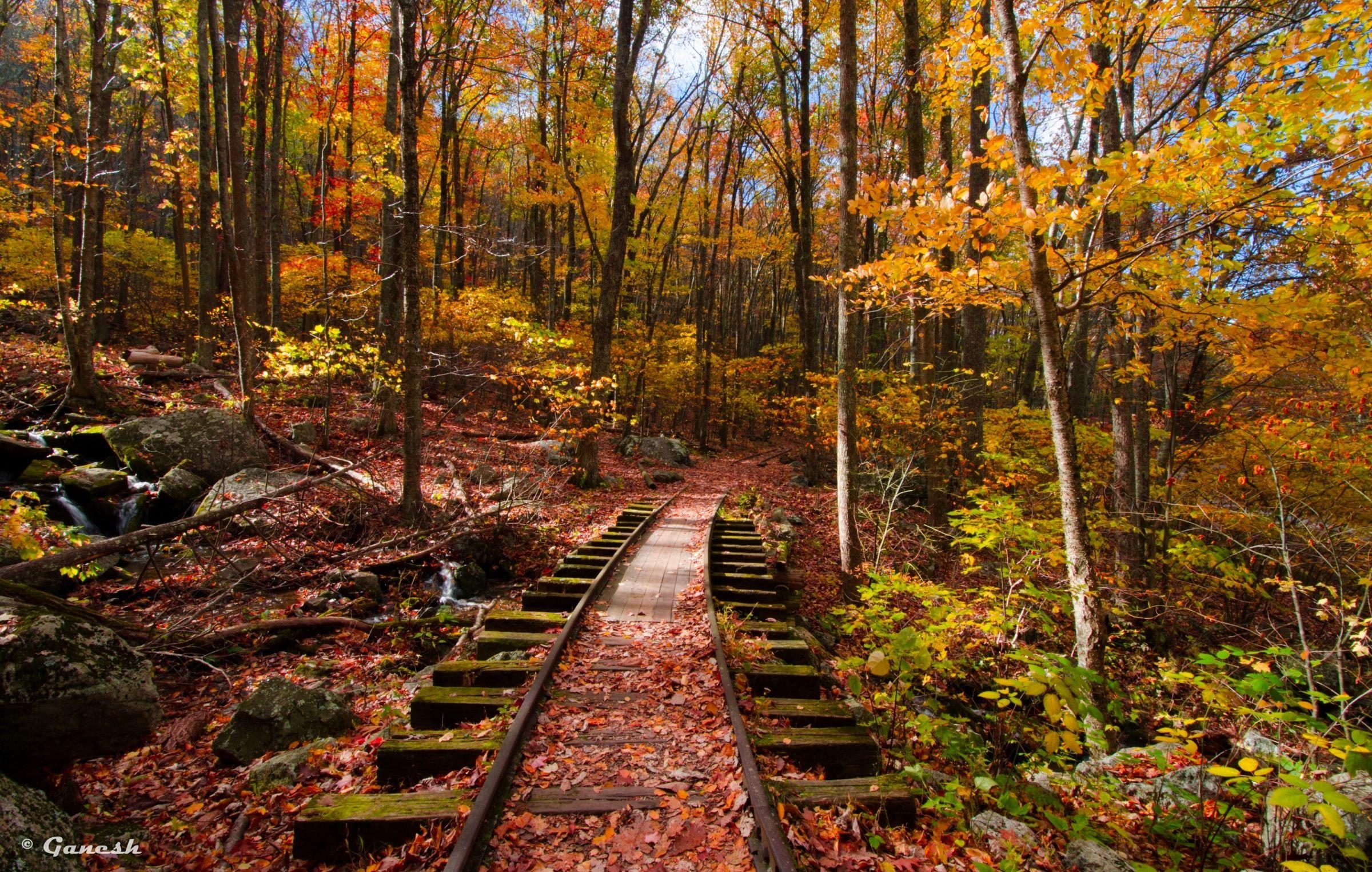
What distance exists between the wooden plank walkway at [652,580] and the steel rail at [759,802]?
72.1 inches

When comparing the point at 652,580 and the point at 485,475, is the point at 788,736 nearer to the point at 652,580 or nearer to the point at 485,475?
the point at 652,580

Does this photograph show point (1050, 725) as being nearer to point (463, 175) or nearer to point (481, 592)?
point (481, 592)

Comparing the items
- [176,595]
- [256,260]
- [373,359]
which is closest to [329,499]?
[373,359]

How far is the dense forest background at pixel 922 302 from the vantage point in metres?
4.26

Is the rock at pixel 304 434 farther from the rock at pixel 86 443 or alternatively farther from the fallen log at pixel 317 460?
the rock at pixel 86 443

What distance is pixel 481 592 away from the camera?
313 inches

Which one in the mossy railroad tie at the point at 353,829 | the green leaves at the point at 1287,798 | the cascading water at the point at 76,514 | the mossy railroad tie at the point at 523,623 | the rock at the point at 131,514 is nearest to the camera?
the green leaves at the point at 1287,798

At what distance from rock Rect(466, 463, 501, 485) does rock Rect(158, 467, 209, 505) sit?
4108 millimetres

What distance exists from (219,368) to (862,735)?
1929 centimetres

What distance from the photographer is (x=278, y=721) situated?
426 cm

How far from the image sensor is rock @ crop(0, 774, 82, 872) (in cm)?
246

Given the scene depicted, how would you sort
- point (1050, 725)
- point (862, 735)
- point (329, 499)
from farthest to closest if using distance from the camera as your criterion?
1. point (329, 499)
2. point (1050, 725)
3. point (862, 735)

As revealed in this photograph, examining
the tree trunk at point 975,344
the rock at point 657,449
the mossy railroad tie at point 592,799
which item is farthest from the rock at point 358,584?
the rock at point 657,449

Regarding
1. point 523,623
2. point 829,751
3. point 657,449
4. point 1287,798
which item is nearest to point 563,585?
point 523,623
